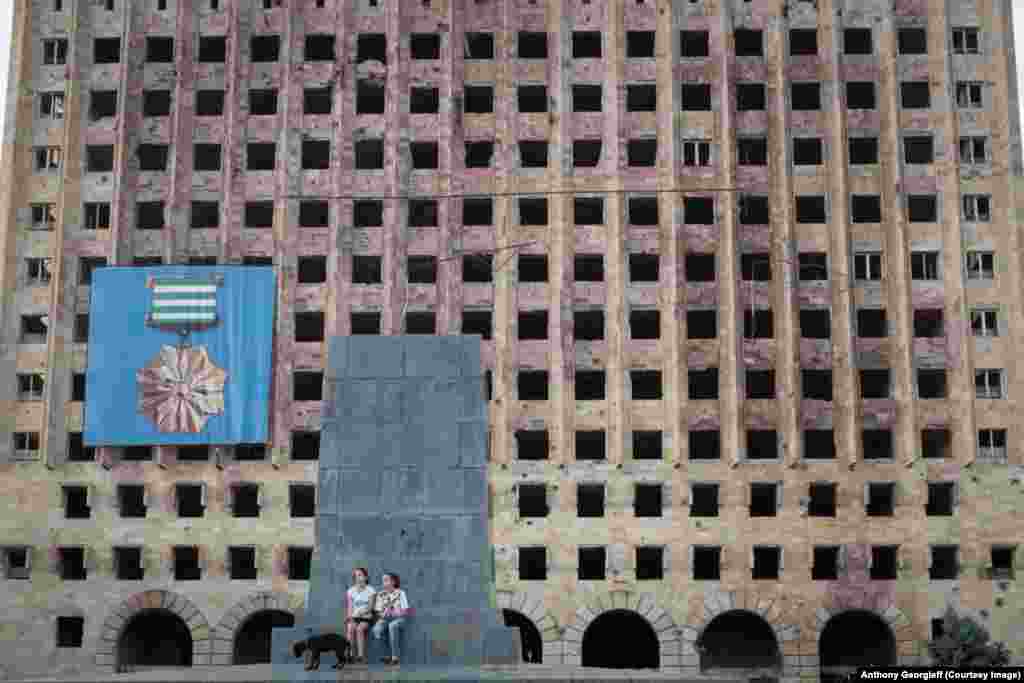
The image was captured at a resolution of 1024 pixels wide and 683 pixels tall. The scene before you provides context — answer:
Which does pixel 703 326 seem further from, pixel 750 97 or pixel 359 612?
pixel 359 612

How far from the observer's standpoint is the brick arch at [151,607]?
46875 millimetres

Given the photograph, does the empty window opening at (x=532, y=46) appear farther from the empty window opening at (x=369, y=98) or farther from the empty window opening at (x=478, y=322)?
the empty window opening at (x=478, y=322)

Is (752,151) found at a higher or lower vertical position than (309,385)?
higher

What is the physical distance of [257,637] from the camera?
50625 millimetres

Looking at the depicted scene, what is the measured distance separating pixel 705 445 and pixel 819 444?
155 inches

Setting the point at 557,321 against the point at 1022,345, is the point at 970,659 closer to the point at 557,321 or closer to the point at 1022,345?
the point at 1022,345

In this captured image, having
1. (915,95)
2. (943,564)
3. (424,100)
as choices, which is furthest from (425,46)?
(943,564)

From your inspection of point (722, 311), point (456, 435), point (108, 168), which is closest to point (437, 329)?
point (722, 311)

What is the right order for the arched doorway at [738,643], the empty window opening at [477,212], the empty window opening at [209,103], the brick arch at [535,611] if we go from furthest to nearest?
the empty window opening at [209,103], the empty window opening at [477,212], the arched doorway at [738,643], the brick arch at [535,611]

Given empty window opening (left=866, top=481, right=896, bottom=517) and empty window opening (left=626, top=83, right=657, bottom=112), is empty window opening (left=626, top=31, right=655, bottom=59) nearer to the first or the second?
empty window opening (left=626, top=83, right=657, bottom=112)

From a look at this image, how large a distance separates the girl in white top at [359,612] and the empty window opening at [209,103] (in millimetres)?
27864

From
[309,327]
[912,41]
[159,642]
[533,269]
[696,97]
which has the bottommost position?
[159,642]

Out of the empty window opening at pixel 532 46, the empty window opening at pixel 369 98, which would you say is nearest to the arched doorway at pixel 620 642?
the empty window opening at pixel 369 98

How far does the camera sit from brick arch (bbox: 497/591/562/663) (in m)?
46.5
